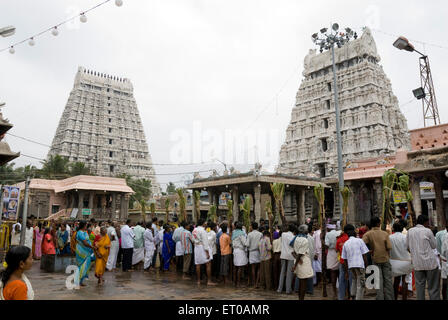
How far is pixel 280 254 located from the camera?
8.21 meters

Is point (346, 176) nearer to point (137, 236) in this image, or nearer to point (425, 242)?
point (137, 236)

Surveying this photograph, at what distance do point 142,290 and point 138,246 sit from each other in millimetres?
3731

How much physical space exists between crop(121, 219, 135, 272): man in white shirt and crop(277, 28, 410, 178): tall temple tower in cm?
2651

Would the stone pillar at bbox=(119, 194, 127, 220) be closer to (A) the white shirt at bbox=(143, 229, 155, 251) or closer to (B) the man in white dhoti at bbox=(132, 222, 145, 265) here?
(B) the man in white dhoti at bbox=(132, 222, 145, 265)

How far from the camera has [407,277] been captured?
23.1 feet

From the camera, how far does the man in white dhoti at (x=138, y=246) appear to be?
11156mm

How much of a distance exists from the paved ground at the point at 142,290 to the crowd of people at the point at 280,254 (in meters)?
0.38

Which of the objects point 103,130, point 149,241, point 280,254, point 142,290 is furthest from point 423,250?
point 103,130

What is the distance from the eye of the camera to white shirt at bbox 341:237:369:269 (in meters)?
5.82

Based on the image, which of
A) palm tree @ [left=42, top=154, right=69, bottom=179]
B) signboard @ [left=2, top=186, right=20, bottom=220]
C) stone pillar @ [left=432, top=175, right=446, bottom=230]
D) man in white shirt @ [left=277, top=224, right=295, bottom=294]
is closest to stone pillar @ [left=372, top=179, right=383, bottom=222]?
stone pillar @ [left=432, top=175, right=446, bottom=230]

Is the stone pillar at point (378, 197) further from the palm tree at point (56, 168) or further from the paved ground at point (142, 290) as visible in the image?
the palm tree at point (56, 168)

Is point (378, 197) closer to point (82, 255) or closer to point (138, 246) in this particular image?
point (138, 246)
